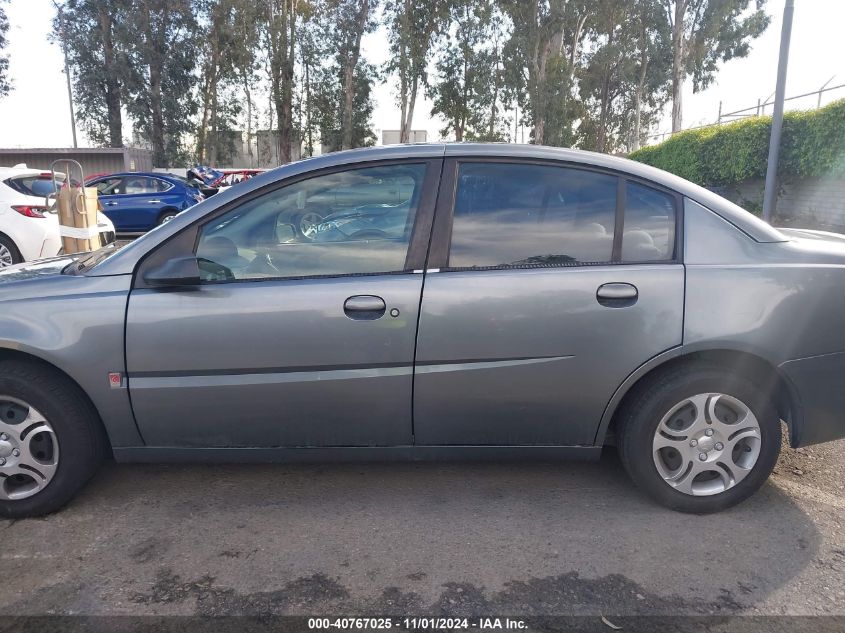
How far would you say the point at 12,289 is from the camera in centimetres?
306

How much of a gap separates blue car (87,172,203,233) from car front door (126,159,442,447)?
1361 centimetres

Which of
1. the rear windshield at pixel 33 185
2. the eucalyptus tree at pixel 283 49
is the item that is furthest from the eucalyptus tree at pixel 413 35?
the rear windshield at pixel 33 185

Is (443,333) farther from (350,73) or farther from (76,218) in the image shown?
(350,73)

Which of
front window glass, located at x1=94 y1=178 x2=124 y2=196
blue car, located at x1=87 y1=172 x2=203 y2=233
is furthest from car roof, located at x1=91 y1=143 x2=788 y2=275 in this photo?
front window glass, located at x1=94 y1=178 x2=124 y2=196

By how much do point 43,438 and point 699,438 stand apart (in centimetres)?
302

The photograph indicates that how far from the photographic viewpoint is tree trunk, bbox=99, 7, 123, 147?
3491 cm

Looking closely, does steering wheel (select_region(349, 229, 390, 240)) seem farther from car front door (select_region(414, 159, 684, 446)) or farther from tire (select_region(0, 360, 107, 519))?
tire (select_region(0, 360, 107, 519))

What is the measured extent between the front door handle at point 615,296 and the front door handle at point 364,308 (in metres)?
0.97

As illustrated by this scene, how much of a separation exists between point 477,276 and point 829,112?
32.8 ft

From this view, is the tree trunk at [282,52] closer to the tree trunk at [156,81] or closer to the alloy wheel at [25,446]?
the tree trunk at [156,81]

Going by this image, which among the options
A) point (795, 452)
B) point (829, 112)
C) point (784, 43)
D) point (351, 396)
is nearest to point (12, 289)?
point (351, 396)

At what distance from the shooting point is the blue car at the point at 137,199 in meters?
15.5

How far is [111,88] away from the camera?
3666cm

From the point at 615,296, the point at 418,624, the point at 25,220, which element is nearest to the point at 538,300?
the point at 615,296
